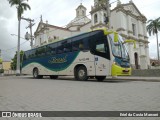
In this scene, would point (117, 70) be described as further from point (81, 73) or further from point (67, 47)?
point (67, 47)

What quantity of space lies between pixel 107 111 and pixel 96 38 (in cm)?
913

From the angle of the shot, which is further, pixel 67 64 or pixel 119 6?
pixel 119 6

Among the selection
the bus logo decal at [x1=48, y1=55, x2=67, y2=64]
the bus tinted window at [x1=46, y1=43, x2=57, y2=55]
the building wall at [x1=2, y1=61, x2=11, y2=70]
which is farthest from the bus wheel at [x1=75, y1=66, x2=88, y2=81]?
the building wall at [x1=2, y1=61, x2=11, y2=70]

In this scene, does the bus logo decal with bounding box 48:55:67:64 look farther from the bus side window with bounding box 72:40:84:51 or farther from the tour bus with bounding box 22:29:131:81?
the bus side window with bounding box 72:40:84:51

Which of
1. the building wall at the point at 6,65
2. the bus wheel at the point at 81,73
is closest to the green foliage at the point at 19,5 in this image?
the bus wheel at the point at 81,73

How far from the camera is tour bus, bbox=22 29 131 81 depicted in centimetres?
1252

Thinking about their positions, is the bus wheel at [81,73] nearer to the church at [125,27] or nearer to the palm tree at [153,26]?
the church at [125,27]

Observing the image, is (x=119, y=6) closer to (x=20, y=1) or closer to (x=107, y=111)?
(x=20, y=1)

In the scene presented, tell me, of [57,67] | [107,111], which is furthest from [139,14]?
[107,111]

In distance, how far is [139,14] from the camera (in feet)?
165

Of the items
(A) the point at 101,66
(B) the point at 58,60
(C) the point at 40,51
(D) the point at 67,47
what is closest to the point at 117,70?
(A) the point at 101,66

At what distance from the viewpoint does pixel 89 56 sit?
1372 centimetres

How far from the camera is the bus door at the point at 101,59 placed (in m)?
12.6

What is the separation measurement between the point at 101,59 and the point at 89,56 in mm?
1155
